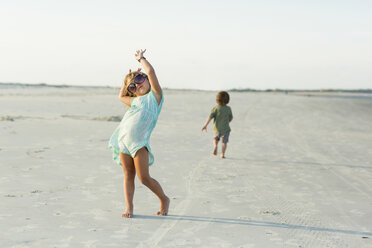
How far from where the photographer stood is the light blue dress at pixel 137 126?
4859 mm

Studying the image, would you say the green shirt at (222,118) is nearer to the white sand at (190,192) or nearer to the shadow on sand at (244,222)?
the white sand at (190,192)

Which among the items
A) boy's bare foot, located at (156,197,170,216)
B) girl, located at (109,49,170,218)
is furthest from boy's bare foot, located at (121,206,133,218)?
boy's bare foot, located at (156,197,170,216)

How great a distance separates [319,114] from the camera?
23.1m

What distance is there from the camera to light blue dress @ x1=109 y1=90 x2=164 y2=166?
4859 mm

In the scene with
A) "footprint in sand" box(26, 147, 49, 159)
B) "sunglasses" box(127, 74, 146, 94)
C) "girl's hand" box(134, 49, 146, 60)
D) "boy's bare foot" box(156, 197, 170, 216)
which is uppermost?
"girl's hand" box(134, 49, 146, 60)

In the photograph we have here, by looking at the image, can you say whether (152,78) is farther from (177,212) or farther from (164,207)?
(177,212)

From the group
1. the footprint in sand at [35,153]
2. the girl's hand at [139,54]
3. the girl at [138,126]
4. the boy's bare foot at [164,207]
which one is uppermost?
the girl's hand at [139,54]

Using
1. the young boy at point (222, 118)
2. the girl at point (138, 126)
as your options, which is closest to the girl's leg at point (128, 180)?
the girl at point (138, 126)

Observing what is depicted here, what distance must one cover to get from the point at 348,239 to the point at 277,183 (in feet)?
9.42

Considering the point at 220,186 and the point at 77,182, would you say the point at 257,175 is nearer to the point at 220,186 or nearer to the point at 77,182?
the point at 220,186

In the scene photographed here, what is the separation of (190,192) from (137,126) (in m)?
1.96

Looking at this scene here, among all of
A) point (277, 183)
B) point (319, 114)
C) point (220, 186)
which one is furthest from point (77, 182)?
point (319, 114)

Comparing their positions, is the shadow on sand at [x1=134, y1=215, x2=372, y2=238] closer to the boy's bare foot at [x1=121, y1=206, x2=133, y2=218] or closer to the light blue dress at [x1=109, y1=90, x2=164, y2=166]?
the boy's bare foot at [x1=121, y1=206, x2=133, y2=218]

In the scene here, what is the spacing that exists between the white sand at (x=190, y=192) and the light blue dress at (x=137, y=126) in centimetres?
79
